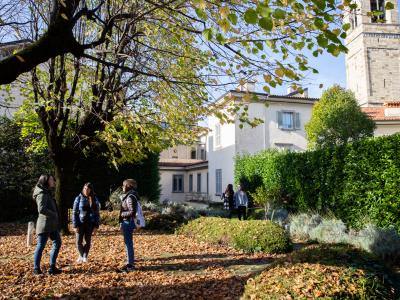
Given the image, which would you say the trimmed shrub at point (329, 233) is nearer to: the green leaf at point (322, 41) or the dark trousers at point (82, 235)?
the dark trousers at point (82, 235)

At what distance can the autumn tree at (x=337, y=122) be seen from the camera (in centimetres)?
2528

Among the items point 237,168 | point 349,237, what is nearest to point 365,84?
point 237,168

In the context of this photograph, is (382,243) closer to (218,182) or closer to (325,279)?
(325,279)

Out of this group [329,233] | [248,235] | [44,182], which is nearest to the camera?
[44,182]

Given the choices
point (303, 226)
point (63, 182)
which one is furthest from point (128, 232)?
point (303, 226)

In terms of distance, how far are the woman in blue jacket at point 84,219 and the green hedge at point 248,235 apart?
13.2 feet

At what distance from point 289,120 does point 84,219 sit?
23220 millimetres

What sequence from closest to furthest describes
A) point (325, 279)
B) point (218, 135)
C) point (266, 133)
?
point (325, 279)
point (266, 133)
point (218, 135)

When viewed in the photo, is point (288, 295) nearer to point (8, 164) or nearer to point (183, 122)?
point (183, 122)

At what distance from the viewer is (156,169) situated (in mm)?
23109

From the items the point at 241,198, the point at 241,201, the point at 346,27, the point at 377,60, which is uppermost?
the point at 377,60

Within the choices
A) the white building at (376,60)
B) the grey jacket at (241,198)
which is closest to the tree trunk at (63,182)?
the grey jacket at (241,198)

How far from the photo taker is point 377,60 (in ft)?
162

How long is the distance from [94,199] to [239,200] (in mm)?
7975
